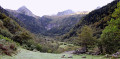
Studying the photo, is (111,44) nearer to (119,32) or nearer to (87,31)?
(119,32)

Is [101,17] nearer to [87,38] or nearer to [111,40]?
[87,38]

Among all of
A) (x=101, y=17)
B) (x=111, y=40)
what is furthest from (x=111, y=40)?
(x=101, y=17)

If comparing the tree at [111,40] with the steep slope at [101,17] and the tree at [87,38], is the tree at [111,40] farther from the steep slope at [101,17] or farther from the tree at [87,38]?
the steep slope at [101,17]

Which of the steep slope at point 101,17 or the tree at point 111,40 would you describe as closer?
the tree at point 111,40

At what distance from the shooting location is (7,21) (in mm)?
36875

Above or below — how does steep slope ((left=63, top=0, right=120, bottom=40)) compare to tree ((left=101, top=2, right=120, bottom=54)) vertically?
above

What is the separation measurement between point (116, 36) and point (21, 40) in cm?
2125

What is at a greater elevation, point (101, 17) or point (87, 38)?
point (101, 17)

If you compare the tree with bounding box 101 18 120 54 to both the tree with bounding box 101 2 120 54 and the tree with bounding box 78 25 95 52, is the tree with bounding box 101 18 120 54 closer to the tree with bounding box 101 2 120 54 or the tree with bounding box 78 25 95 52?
the tree with bounding box 101 2 120 54

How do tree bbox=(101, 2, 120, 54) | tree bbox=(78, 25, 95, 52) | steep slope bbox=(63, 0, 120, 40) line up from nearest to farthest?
tree bbox=(101, 2, 120, 54)
tree bbox=(78, 25, 95, 52)
steep slope bbox=(63, 0, 120, 40)

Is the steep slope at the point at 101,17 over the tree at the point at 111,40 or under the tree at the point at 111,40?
over

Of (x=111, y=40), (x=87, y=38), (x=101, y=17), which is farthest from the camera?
(x=101, y=17)

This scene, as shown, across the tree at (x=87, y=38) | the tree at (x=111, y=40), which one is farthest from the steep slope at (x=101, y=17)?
the tree at (x=111, y=40)

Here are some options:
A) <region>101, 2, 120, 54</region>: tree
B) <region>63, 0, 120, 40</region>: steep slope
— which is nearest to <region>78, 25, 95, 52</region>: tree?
<region>101, 2, 120, 54</region>: tree
